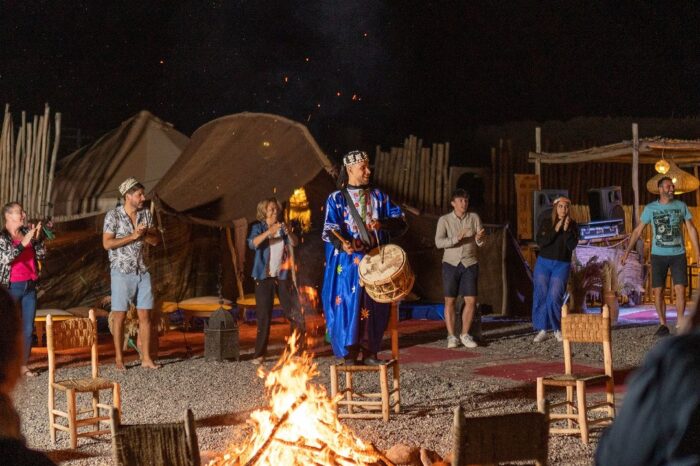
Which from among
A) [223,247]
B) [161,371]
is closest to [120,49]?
[223,247]

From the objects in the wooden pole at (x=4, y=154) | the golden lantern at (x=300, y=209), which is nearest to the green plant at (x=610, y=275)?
the golden lantern at (x=300, y=209)

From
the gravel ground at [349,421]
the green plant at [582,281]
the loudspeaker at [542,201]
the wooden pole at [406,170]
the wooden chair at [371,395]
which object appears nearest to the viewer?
the gravel ground at [349,421]

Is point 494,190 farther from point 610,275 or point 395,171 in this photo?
point 610,275

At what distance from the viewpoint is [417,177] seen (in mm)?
15953

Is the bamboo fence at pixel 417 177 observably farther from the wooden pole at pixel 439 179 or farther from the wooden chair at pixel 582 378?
the wooden chair at pixel 582 378

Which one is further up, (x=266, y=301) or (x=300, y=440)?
(x=266, y=301)

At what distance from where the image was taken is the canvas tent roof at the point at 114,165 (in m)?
14.2

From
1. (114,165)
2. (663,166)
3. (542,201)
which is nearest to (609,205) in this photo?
(663,166)

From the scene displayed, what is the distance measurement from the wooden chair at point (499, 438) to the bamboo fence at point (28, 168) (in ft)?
34.6

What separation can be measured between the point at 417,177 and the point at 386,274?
8.47 m

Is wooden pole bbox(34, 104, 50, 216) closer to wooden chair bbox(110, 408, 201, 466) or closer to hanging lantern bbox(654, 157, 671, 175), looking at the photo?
hanging lantern bbox(654, 157, 671, 175)

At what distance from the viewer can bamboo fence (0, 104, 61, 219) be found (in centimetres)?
1303

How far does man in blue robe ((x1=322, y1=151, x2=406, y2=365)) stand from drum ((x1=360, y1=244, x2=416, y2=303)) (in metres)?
0.22

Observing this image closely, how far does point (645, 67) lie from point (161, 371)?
33.5 metres
